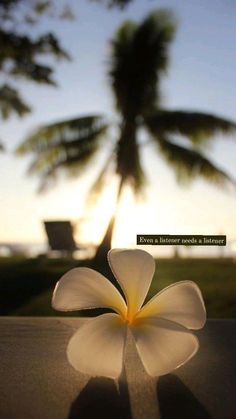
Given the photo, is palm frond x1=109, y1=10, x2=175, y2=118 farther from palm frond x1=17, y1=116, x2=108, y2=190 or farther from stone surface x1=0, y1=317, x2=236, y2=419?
stone surface x1=0, y1=317, x2=236, y2=419

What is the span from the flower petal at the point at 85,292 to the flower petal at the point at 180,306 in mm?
33

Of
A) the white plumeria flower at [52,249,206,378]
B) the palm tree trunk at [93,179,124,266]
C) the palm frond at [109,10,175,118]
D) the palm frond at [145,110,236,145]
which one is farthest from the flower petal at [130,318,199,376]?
the palm frond at [109,10,175,118]

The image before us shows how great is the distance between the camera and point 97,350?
20.0 inches

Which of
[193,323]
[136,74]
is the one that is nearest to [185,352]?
[193,323]

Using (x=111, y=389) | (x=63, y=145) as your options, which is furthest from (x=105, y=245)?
(x=111, y=389)

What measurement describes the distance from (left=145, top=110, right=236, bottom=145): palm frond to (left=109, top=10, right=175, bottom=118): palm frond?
227mm

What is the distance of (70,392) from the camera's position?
1.84 ft

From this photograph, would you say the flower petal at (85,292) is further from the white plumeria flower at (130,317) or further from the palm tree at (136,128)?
the palm tree at (136,128)

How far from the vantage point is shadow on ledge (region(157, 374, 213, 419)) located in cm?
50

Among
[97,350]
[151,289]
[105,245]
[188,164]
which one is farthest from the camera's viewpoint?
[188,164]

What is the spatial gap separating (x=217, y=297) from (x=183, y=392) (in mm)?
2056

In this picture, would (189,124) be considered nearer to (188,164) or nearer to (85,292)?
(188,164)

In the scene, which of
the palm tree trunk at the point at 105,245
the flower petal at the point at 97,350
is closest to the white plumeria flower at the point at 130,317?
the flower petal at the point at 97,350

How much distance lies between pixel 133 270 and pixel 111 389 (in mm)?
141
